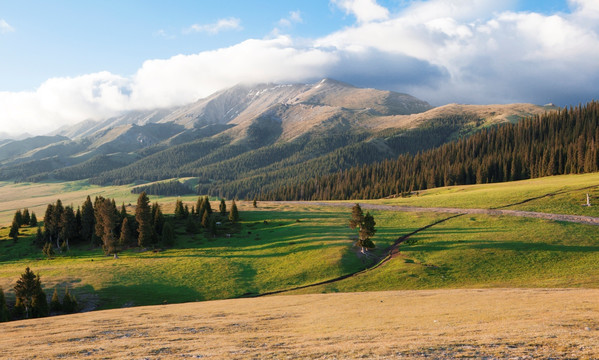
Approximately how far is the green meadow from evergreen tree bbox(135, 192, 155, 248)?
3.80m

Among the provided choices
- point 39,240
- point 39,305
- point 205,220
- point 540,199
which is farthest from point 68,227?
point 540,199

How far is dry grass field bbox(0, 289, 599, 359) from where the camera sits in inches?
728

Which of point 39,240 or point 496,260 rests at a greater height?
point 39,240

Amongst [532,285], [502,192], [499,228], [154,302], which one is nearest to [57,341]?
[154,302]

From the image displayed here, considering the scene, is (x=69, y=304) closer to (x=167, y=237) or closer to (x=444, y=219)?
(x=167, y=237)

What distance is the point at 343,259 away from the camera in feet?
219

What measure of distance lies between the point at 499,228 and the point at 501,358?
219ft

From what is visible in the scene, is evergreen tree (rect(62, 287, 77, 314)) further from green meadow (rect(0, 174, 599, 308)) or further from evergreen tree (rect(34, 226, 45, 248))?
evergreen tree (rect(34, 226, 45, 248))

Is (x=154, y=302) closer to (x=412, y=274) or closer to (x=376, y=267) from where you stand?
(x=376, y=267)

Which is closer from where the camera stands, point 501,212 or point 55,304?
point 55,304

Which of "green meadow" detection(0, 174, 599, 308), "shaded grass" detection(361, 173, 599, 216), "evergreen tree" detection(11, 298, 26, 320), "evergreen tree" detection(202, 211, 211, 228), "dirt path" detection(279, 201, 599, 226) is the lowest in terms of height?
"evergreen tree" detection(11, 298, 26, 320)

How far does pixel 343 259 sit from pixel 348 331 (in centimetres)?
4203

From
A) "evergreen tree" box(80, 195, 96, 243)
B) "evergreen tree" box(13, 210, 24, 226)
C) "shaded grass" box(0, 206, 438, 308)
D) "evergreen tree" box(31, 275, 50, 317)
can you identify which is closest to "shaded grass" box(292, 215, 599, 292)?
"shaded grass" box(0, 206, 438, 308)

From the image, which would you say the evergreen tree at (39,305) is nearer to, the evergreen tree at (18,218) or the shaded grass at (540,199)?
the evergreen tree at (18,218)
